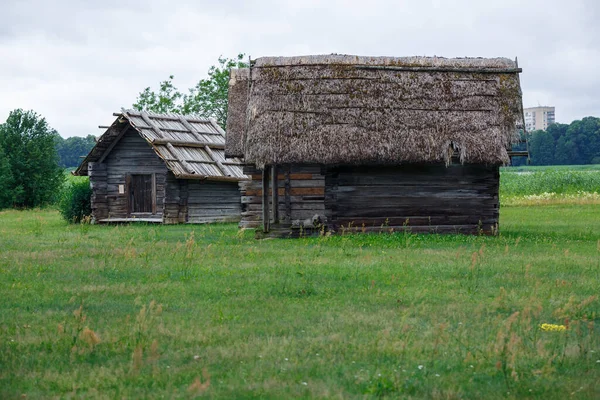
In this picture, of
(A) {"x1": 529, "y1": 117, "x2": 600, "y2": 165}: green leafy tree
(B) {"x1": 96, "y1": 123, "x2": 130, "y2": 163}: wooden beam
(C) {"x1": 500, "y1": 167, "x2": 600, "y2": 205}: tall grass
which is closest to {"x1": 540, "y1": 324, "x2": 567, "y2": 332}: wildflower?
(B) {"x1": 96, "y1": 123, "x2": 130, "y2": 163}: wooden beam

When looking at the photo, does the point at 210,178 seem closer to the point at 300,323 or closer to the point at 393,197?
the point at 393,197

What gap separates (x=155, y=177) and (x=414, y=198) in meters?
11.6

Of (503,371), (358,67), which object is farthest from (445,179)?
(503,371)

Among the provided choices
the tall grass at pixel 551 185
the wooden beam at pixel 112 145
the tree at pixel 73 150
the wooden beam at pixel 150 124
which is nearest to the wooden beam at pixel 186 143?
the wooden beam at pixel 150 124

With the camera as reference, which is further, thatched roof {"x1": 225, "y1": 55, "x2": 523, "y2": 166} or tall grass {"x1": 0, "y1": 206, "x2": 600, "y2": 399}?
thatched roof {"x1": 225, "y1": 55, "x2": 523, "y2": 166}

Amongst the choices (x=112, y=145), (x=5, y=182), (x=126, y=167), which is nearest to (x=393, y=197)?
(x=126, y=167)

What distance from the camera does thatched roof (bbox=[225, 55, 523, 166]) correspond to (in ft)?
72.5

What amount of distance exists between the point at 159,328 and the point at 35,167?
38.9m

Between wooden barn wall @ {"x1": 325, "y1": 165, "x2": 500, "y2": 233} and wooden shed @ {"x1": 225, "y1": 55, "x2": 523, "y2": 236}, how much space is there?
0.09ft

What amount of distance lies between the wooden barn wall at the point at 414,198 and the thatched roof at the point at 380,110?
930 millimetres

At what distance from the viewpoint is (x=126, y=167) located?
104ft

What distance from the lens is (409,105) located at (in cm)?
2309

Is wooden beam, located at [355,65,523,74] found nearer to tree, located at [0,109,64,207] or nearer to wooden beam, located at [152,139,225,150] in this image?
wooden beam, located at [152,139,225,150]

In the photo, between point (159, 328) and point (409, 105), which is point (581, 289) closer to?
point (159, 328)
